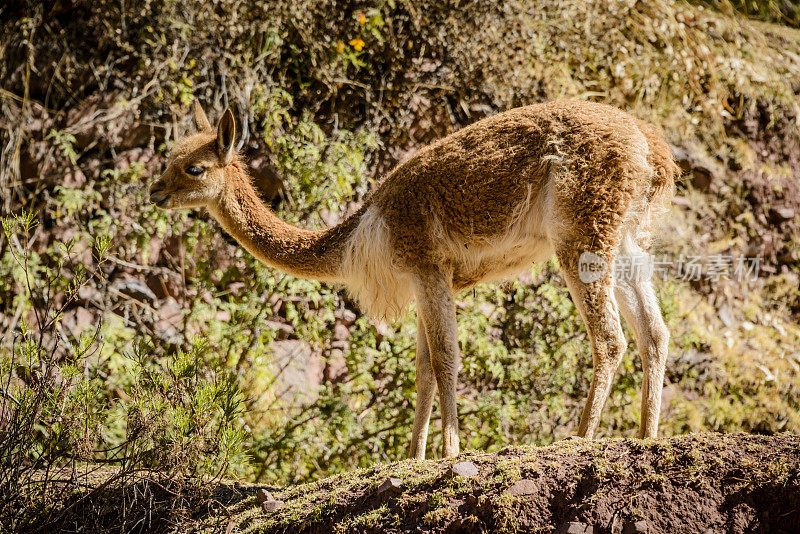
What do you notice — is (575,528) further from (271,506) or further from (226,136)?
(226,136)

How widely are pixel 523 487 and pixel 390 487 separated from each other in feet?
2.10

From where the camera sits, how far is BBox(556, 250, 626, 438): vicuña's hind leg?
4.06 m

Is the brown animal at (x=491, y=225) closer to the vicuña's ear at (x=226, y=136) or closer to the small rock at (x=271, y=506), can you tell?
the vicuña's ear at (x=226, y=136)

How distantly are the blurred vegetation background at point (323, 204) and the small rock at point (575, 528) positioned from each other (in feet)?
8.90

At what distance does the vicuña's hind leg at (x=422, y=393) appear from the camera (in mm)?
4484

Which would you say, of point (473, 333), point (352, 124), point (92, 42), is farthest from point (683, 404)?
point (92, 42)

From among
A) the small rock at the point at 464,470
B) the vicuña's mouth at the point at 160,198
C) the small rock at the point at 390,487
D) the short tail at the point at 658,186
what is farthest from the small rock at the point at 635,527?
the vicuña's mouth at the point at 160,198

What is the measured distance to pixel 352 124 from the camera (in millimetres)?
7289

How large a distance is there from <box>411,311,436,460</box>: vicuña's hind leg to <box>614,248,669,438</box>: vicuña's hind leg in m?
1.30

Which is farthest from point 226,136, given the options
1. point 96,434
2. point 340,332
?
point 340,332

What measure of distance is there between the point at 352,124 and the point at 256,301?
90.5 inches

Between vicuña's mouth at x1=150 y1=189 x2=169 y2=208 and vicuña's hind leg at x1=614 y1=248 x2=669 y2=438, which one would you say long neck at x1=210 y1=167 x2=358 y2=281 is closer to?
vicuña's mouth at x1=150 y1=189 x2=169 y2=208

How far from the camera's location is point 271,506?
359 centimetres

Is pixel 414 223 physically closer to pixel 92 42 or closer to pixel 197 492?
pixel 197 492
